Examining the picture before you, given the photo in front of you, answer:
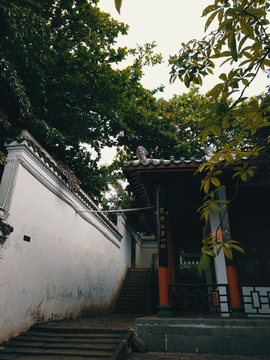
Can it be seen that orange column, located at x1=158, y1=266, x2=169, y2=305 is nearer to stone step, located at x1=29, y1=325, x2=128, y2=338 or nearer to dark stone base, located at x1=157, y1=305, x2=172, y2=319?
dark stone base, located at x1=157, y1=305, x2=172, y2=319

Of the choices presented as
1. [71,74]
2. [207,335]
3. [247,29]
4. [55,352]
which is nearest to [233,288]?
[207,335]

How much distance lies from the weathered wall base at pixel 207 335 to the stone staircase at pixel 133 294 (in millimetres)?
6076

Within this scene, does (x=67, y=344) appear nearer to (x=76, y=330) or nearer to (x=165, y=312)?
(x=76, y=330)

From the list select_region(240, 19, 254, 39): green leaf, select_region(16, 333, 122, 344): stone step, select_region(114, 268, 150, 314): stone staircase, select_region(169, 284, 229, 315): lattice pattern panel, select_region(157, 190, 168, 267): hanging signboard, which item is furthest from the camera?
select_region(114, 268, 150, 314): stone staircase

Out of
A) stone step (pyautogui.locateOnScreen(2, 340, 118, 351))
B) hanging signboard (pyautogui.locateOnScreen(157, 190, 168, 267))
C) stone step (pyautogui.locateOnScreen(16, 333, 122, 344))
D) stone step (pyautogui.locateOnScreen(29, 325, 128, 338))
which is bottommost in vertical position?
stone step (pyautogui.locateOnScreen(2, 340, 118, 351))

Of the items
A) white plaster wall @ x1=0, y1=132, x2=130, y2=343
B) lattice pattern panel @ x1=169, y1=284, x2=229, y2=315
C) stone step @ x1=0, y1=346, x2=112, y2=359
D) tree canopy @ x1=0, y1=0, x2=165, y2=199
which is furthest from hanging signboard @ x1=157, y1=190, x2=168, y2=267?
tree canopy @ x1=0, y1=0, x2=165, y2=199

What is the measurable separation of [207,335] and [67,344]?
8.12 ft

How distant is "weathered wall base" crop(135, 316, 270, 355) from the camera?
4238 millimetres

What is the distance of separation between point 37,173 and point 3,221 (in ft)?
5.17

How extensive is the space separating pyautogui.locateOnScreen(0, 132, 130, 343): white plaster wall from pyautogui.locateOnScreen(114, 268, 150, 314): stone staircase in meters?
1.86

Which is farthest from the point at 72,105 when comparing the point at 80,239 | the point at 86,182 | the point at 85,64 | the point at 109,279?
the point at 109,279

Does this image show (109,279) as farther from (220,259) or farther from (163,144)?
(163,144)

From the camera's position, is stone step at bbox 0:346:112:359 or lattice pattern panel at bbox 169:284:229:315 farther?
lattice pattern panel at bbox 169:284:229:315

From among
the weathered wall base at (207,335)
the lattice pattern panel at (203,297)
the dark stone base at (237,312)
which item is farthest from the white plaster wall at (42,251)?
the dark stone base at (237,312)
